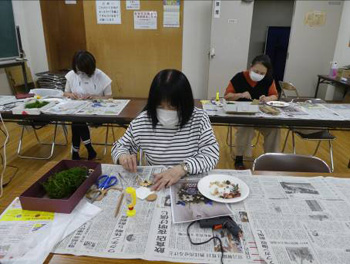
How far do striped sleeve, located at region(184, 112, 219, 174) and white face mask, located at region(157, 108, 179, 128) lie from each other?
154 mm

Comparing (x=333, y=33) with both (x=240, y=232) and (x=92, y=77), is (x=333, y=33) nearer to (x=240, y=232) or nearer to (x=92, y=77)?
(x=92, y=77)

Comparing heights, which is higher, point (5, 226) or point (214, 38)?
point (214, 38)

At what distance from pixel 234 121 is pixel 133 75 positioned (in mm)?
3279

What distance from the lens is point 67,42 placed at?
5148 mm

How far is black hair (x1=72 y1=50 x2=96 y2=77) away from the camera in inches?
102

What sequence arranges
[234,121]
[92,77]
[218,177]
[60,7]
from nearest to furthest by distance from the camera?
[218,177], [234,121], [92,77], [60,7]

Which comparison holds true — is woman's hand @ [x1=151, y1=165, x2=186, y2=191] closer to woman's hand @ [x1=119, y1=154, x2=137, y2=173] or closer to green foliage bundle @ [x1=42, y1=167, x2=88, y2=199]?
woman's hand @ [x1=119, y1=154, x2=137, y2=173]

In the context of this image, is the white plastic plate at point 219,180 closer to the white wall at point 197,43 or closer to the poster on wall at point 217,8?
the poster on wall at point 217,8

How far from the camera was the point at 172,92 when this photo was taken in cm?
125

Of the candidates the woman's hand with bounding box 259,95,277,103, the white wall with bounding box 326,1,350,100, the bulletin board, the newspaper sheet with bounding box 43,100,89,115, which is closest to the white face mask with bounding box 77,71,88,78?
the newspaper sheet with bounding box 43,100,89,115

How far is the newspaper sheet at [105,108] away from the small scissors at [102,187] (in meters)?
1.11

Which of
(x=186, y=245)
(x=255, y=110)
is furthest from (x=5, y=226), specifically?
(x=255, y=110)

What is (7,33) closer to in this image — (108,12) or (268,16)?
(108,12)

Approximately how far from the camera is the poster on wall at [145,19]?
4602 millimetres
